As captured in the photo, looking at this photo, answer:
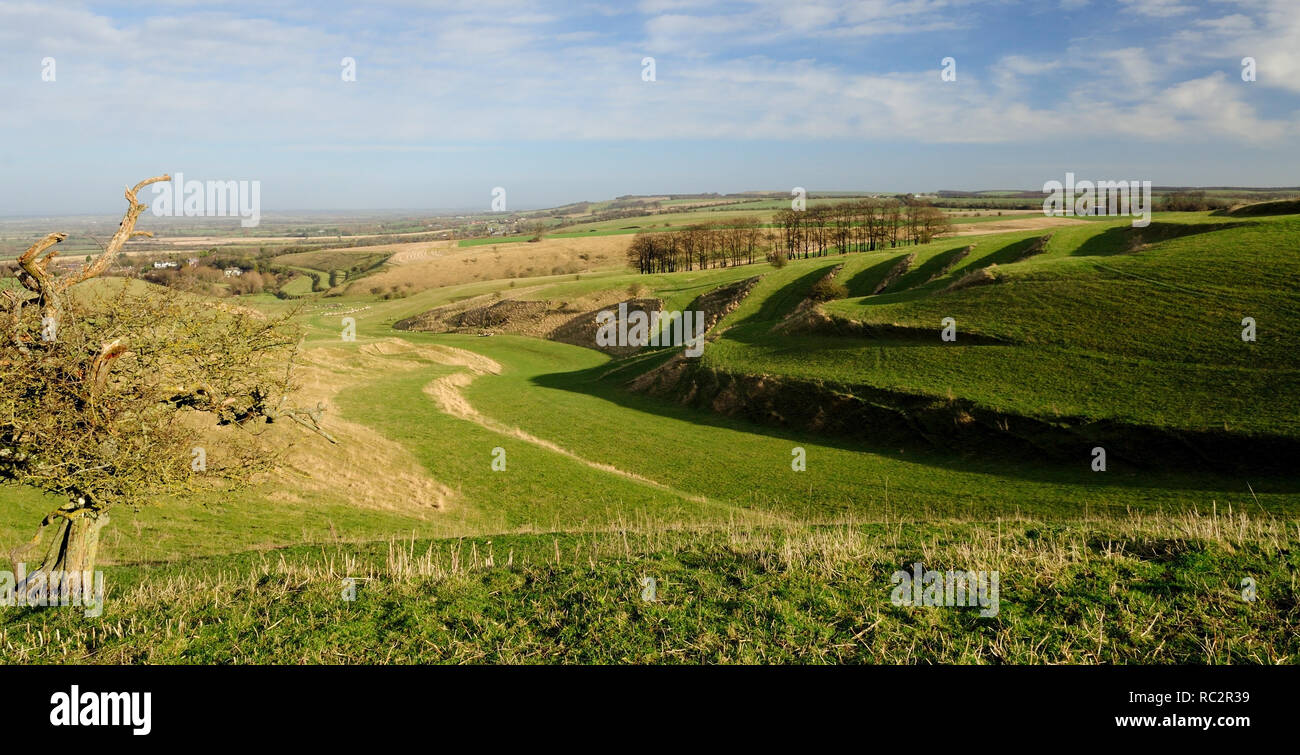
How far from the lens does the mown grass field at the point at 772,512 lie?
804cm

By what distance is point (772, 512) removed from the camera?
69.3ft

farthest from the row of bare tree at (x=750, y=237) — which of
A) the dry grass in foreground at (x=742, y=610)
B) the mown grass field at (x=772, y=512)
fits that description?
the dry grass in foreground at (x=742, y=610)

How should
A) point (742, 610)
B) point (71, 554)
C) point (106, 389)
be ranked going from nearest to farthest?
point (742, 610) → point (106, 389) → point (71, 554)

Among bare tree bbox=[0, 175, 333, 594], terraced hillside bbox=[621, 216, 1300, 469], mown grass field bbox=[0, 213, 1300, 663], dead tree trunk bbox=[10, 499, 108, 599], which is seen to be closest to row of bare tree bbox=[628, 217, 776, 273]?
mown grass field bbox=[0, 213, 1300, 663]

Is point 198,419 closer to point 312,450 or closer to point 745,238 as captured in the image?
point 312,450

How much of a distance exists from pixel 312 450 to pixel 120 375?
14.4 meters

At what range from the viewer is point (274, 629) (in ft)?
28.2

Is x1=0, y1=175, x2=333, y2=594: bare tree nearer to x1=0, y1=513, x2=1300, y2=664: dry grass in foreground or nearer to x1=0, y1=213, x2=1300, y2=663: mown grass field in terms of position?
x1=0, y1=213, x2=1300, y2=663: mown grass field

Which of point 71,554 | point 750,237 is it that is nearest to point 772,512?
point 71,554

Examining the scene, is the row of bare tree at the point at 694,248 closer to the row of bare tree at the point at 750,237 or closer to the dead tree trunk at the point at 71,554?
the row of bare tree at the point at 750,237

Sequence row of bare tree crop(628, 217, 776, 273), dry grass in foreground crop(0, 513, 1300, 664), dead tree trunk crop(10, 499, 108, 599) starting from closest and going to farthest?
dry grass in foreground crop(0, 513, 1300, 664) < dead tree trunk crop(10, 499, 108, 599) < row of bare tree crop(628, 217, 776, 273)

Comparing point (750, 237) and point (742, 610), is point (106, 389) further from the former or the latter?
point (750, 237)

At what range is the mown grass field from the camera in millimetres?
8039

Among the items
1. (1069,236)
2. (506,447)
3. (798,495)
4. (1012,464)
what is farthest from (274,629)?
(1069,236)
